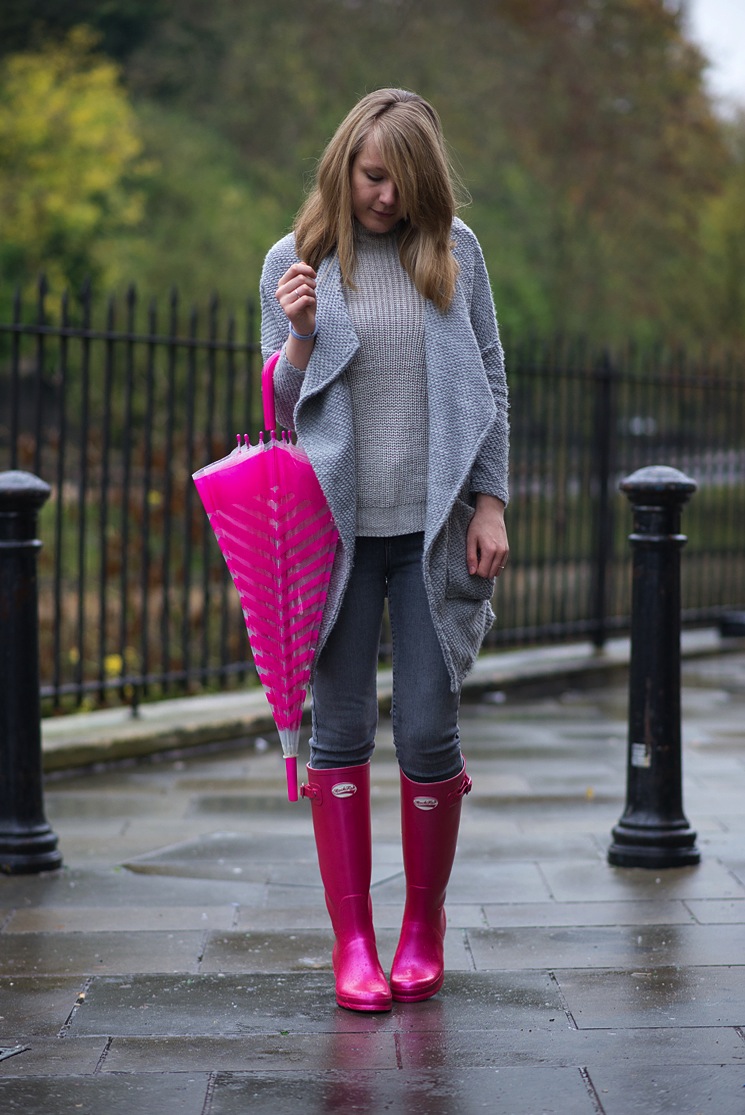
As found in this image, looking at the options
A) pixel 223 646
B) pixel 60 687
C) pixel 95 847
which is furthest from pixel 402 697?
pixel 223 646

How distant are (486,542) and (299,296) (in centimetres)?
64

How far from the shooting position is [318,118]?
26812 mm

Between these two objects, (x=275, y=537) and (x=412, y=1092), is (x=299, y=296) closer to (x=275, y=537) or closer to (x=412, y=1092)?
(x=275, y=537)

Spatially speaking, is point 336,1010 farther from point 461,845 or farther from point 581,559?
point 581,559

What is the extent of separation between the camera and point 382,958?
354 cm

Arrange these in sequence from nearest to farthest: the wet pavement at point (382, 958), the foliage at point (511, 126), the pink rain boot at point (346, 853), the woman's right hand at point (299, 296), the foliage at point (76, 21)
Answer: the wet pavement at point (382, 958), the woman's right hand at point (299, 296), the pink rain boot at point (346, 853), the foliage at point (76, 21), the foliage at point (511, 126)

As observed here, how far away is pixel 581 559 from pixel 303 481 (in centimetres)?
607

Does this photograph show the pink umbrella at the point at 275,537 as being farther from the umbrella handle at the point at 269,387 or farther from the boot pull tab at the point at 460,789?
the boot pull tab at the point at 460,789

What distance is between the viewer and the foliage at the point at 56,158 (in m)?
25.3

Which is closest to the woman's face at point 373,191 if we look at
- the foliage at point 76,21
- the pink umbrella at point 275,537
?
the pink umbrella at point 275,537

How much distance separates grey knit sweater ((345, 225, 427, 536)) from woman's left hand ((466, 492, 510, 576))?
0.12m

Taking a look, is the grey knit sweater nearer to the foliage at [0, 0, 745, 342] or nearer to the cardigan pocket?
the cardigan pocket

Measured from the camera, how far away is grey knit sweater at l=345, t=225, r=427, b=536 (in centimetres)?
319

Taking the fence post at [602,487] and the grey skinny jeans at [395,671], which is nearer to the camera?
the grey skinny jeans at [395,671]
